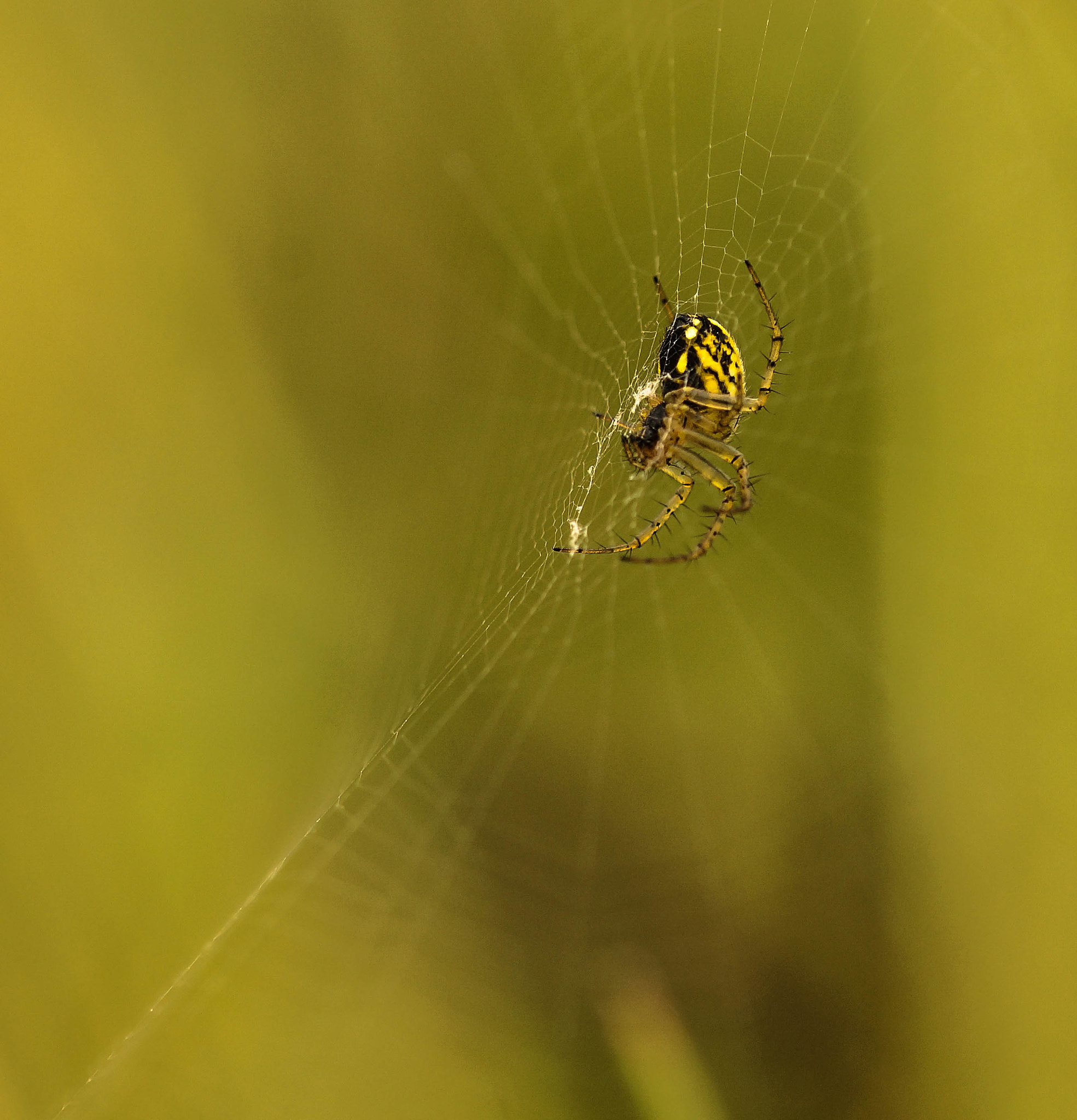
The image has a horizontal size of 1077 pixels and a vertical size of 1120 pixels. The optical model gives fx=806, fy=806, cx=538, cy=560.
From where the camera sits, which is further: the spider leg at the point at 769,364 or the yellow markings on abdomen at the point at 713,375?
the spider leg at the point at 769,364

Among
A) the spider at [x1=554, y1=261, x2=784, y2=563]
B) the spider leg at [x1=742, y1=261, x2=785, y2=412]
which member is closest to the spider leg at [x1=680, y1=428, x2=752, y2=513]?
the spider at [x1=554, y1=261, x2=784, y2=563]

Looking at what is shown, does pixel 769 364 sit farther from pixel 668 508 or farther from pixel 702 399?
pixel 668 508

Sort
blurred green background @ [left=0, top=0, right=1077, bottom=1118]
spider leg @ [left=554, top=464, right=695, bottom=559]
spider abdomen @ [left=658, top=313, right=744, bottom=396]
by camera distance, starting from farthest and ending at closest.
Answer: spider leg @ [left=554, top=464, right=695, bottom=559]
spider abdomen @ [left=658, top=313, right=744, bottom=396]
blurred green background @ [left=0, top=0, right=1077, bottom=1118]

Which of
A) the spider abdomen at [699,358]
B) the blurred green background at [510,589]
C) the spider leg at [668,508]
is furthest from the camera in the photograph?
the spider leg at [668,508]

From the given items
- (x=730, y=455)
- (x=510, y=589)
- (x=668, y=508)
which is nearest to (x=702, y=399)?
(x=730, y=455)

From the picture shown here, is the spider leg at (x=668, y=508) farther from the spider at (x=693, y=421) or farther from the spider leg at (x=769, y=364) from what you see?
the spider leg at (x=769, y=364)

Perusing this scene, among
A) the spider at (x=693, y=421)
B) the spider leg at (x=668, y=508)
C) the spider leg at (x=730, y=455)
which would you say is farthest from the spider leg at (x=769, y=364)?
the spider leg at (x=668, y=508)

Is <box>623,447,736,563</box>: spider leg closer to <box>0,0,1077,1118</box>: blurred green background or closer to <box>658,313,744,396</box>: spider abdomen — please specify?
<box>0,0,1077,1118</box>: blurred green background
